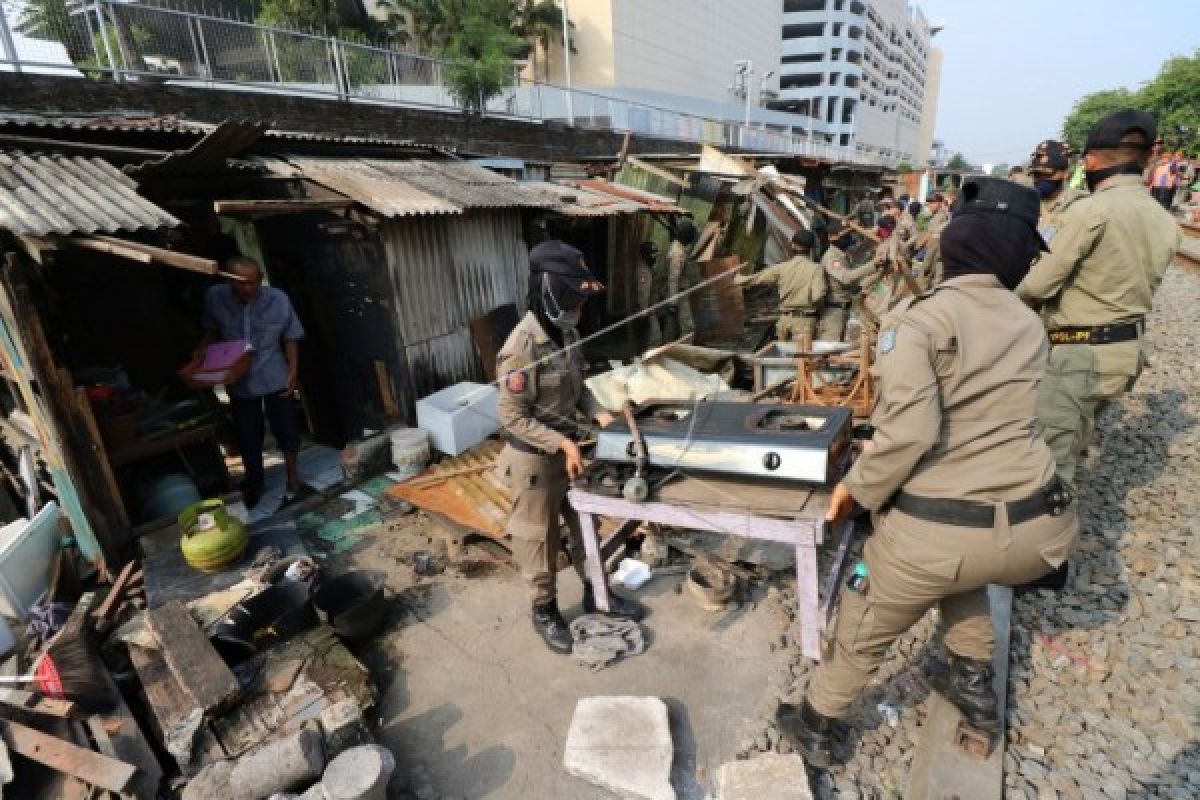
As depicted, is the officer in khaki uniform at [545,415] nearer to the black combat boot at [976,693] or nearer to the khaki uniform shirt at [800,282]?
the black combat boot at [976,693]

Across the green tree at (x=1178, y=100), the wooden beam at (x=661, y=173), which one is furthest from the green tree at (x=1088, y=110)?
the wooden beam at (x=661, y=173)

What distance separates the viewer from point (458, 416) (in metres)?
5.97

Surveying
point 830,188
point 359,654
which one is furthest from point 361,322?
point 830,188

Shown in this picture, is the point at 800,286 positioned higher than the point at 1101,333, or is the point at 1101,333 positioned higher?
the point at 1101,333

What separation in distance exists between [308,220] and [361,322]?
1243 millimetres

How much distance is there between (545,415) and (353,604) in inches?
71.2

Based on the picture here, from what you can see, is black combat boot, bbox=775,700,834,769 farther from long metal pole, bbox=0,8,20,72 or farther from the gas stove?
long metal pole, bbox=0,8,20,72

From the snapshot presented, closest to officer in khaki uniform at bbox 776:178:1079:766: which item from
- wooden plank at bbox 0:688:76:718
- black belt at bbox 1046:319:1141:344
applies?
black belt at bbox 1046:319:1141:344

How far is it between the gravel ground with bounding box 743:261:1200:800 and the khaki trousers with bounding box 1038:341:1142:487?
0.86m

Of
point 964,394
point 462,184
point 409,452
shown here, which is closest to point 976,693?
point 964,394

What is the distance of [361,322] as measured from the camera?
21.0 feet

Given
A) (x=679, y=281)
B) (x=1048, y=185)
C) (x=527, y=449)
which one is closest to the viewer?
(x=527, y=449)

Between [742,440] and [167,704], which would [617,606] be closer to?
[742,440]

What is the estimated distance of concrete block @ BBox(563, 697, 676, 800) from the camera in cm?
280
